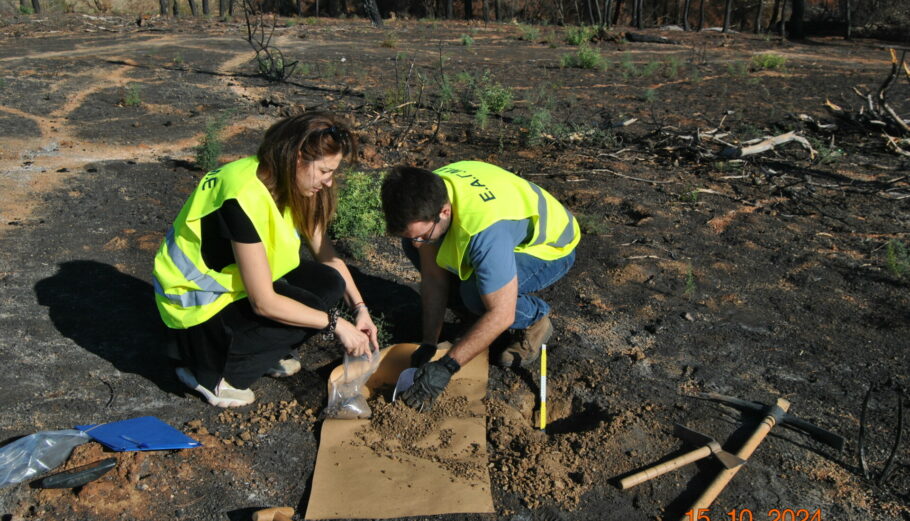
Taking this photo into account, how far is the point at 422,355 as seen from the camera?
313 centimetres

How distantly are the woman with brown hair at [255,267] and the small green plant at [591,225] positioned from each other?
204 cm

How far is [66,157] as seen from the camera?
234 inches

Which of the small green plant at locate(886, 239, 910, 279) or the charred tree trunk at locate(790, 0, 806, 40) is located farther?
the charred tree trunk at locate(790, 0, 806, 40)

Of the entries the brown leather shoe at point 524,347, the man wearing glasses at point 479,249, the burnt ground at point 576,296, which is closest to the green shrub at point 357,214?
the burnt ground at point 576,296

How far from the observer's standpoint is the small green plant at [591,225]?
4561mm

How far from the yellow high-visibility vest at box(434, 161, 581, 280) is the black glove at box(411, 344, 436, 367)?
0.42m

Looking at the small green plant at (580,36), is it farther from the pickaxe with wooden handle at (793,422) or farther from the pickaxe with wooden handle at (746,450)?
the pickaxe with wooden handle at (746,450)

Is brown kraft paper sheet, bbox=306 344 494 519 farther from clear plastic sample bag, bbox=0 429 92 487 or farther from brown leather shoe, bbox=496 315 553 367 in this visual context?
clear plastic sample bag, bbox=0 429 92 487

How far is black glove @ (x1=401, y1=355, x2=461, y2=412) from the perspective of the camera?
2.79 m

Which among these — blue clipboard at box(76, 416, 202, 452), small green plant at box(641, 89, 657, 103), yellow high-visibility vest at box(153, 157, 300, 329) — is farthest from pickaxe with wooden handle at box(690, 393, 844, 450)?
small green plant at box(641, 89, 657, 103)

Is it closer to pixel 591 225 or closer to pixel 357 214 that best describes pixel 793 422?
pixel 591 225

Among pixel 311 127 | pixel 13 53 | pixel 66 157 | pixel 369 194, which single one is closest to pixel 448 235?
pixel 311 127

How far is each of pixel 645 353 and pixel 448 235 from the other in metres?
1.18

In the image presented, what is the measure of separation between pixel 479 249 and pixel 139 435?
4.67 feet
